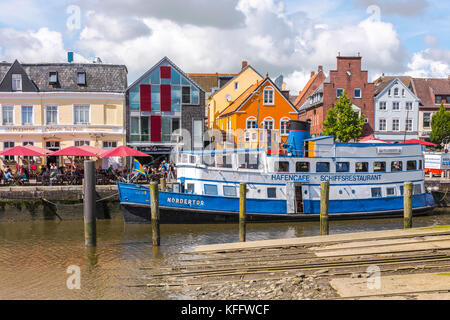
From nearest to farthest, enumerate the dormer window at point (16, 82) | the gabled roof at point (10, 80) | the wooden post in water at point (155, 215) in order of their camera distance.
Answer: the wooden post in water at point (155, 215) < the gabled roof at point (10, 80) < the dormer window at point (16, 82)

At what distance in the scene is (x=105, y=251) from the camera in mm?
18062

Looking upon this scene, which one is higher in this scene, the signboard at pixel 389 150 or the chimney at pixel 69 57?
the chimney at pixel 69 57

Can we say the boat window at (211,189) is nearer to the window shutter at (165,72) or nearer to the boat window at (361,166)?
the boat window at (361,166)

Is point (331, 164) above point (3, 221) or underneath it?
above

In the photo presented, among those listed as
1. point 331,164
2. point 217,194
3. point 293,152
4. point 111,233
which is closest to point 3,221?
point 111,233

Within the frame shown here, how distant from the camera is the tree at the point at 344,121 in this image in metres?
44.0

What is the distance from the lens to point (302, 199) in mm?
23891

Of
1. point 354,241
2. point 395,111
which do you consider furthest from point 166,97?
point 354,241

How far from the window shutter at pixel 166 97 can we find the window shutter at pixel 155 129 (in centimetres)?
121

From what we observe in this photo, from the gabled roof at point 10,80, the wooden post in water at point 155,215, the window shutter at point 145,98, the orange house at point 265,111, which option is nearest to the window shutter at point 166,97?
the window shutter at point 145,98

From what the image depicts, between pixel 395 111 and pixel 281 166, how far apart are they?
30465mm

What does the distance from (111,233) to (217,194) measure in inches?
228
